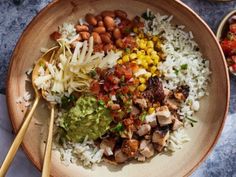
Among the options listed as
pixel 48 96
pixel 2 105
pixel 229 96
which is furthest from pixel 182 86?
pixel 2 105

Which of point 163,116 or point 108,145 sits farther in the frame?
point 108,145

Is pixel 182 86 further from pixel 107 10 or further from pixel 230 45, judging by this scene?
pixel 107 10

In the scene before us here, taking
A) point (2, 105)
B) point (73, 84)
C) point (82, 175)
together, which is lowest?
point (82, 175)

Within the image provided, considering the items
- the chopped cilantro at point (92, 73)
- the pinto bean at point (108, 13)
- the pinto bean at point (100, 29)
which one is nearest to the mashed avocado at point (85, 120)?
the chopped cilantro at point (92, 73)

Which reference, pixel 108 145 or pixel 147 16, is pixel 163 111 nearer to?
pixel 108 145

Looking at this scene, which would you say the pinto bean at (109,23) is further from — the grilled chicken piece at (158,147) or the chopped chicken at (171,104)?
the grilled chicken piece at (158,147)

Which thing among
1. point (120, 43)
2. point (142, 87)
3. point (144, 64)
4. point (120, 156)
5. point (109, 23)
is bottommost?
point (120, 156)

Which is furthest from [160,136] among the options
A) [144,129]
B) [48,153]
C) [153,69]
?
[48,153]
